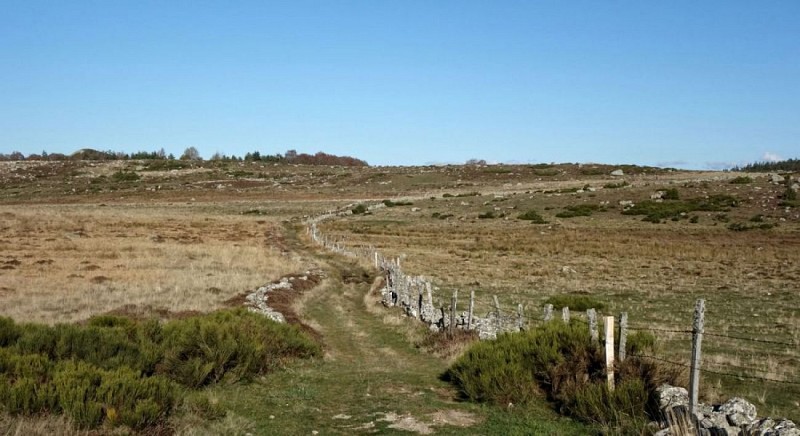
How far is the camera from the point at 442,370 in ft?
50.0

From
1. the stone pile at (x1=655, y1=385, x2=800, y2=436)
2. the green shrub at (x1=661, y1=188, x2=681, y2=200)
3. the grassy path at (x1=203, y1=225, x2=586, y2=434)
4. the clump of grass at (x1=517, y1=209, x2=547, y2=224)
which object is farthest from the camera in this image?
the green shrub at (x1=661, y1=188, x2=681, y2=200)

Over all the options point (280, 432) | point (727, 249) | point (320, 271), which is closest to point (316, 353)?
point (280, 432)

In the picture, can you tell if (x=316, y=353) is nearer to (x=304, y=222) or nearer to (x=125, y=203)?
(x=304, y=222)

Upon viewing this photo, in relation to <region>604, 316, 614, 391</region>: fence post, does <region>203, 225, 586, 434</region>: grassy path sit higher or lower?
lower

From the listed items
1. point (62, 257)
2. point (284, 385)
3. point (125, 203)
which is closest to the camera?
point (284, 385)

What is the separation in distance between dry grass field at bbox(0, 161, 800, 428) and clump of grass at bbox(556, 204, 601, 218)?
0.44 m

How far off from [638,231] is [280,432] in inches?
2143

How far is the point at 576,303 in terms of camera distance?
2458 cm

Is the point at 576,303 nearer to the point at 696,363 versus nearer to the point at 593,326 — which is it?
the point at 593,326

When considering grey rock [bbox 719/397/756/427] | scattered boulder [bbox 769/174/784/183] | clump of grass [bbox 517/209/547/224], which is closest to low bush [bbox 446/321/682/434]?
grey rock [bbox 719/397/756/427]

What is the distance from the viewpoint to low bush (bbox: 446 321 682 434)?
33.5 feet

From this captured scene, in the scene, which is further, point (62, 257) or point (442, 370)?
point (62, 257)

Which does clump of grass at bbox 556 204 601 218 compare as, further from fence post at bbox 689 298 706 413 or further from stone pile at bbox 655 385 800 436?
stone pile at bbox 655 385 800 436

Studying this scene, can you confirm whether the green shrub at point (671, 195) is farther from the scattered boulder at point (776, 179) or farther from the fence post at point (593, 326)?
the fence post at point (593, 326)
